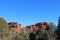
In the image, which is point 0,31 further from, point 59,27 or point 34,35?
point 34,35

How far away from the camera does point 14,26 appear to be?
6393 inches

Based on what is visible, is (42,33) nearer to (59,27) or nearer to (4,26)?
(4,26)

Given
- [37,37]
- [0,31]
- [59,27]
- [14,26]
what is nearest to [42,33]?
[37,37]

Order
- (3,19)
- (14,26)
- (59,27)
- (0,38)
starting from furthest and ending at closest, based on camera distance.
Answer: (14,26) < (3,19) < (0,38) < (59,27)

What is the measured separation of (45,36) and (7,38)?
3487 cm

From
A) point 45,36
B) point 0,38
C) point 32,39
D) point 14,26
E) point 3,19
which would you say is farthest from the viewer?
point 14,26

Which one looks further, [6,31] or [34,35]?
[34,35]

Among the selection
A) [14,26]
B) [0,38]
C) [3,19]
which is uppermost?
[14,26]

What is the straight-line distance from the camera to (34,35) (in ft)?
315

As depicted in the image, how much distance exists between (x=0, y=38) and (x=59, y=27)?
549 inches

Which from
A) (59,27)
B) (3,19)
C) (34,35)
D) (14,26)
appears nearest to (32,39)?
(34,35)

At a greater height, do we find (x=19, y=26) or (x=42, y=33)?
(x=19, y=26)

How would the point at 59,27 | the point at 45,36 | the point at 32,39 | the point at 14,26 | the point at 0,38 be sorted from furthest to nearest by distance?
1. the point at 14,26
2. the point at 32,39
3. the point at 45,36
4. the point at 0,38
5. the point at 59,27

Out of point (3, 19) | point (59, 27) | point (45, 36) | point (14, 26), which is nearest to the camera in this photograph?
point (59, 27)
